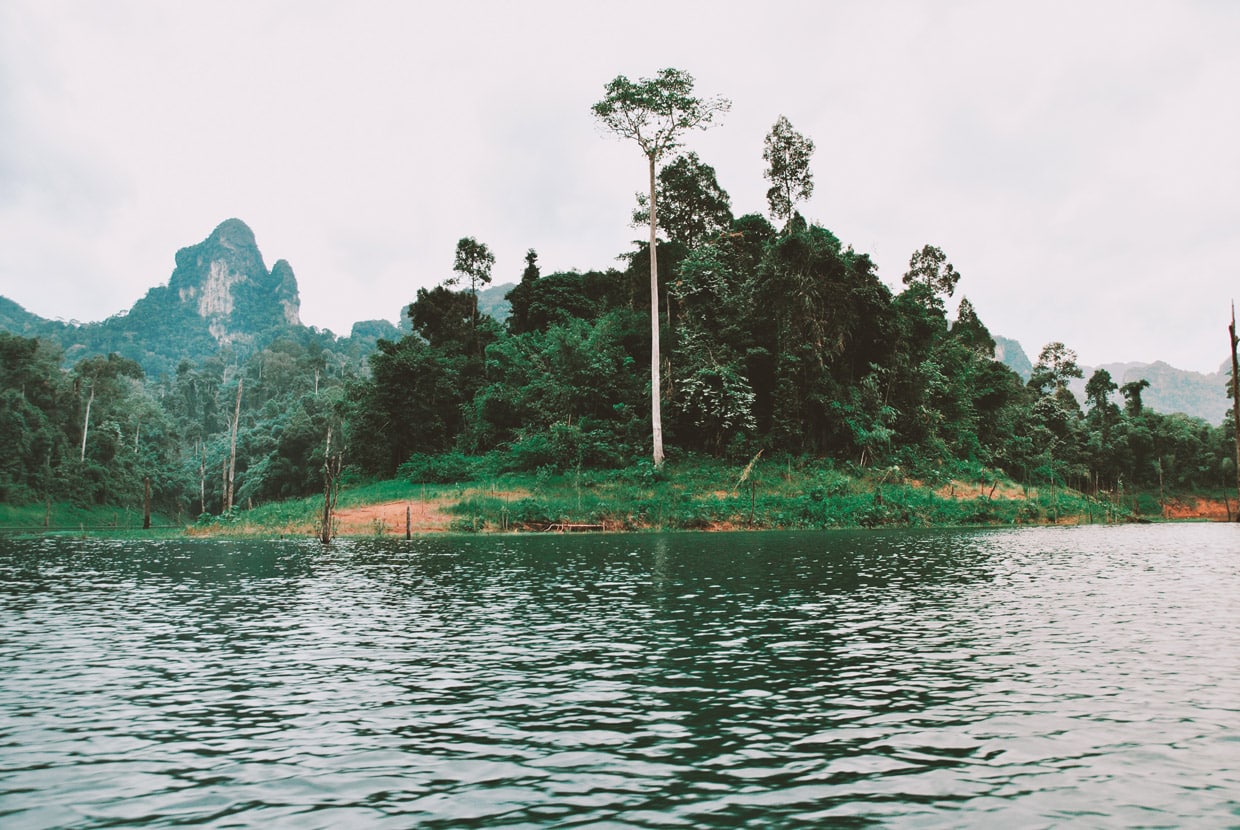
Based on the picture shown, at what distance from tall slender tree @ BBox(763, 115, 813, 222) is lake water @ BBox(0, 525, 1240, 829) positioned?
153 ft

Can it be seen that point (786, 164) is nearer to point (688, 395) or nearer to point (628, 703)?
point (688, 395)

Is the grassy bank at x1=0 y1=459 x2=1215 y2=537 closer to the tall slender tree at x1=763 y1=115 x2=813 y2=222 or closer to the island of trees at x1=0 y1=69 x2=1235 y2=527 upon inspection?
the island of trees at x1=0 y1=69 x2=1235 y2=527

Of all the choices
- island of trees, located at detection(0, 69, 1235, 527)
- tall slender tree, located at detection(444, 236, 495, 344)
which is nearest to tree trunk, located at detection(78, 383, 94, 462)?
island of trees, located at detection(0, 69, 1235, 527)

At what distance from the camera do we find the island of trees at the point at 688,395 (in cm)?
5159

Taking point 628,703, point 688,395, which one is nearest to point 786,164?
point 688,395

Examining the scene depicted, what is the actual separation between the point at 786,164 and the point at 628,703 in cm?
5831

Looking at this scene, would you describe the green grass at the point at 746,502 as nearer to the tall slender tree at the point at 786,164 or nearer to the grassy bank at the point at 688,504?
the grassy bank at the point at 688,504

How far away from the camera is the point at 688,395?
52406 millimetres

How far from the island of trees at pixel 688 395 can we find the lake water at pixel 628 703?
22.5 m

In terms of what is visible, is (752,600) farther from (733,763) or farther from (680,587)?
(733,763)

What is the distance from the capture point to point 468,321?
77.0 m

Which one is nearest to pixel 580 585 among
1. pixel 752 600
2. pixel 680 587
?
pixel 680 587

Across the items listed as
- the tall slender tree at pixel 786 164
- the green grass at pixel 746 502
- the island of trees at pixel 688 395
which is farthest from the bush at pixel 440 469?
the tall slender tree at pixel 786 164

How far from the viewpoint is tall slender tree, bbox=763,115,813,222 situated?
61469 millimetres
